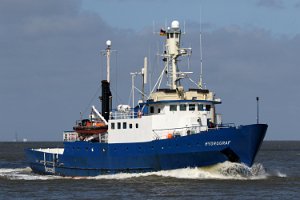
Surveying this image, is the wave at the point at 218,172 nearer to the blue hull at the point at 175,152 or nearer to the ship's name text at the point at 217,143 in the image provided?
the blue hull at the point at 175,152

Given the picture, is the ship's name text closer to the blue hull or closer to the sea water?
the blue hull

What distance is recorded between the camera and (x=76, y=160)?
52969 millimetres

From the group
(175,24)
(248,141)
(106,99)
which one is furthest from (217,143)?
(106,99)

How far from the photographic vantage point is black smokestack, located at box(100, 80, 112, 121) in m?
57.2

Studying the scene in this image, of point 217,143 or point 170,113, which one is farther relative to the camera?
point 170,113

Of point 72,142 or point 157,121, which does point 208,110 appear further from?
point 72,142

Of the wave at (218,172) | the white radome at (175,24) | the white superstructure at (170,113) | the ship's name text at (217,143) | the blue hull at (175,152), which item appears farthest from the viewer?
the white radome at (175,24)

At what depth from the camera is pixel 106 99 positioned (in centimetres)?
5728

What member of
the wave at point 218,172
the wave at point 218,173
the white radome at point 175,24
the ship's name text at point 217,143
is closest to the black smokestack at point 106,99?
the white radome at point 175,24

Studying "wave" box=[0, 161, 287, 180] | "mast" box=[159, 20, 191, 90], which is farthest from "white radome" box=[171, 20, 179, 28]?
"wave" box=[0, 161, 287, 180]

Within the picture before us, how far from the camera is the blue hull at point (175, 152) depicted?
44875mm

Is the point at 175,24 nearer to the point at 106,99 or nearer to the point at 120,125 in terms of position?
the point at 120,125

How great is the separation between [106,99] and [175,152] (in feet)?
42.4

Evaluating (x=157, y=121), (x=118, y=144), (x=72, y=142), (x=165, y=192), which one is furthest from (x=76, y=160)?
(x=165, y=192)
